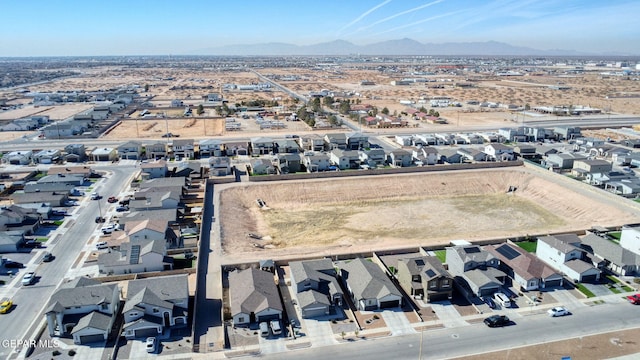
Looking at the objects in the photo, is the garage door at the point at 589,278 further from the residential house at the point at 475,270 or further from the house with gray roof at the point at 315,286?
the house with gray roof at the point at 315,286

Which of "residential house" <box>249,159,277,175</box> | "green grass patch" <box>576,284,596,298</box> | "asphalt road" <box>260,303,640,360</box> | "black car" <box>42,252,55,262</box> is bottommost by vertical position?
"asphalt road" <box>260,303,640,360</box>

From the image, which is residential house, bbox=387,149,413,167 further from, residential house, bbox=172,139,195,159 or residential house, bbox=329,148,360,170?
residential house, bbox=172,139,195,159

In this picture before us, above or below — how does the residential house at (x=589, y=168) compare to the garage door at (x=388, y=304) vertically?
above

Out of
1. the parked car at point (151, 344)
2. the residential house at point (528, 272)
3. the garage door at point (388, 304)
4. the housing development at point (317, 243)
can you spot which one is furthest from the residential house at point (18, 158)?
the residential house at point (528, 272)

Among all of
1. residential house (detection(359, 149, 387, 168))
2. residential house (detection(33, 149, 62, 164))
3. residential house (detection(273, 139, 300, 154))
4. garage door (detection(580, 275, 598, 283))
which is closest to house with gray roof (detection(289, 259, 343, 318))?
garage door (detection(580, 275, 598, 283))

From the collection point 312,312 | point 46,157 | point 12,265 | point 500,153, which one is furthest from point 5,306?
point 500,153
